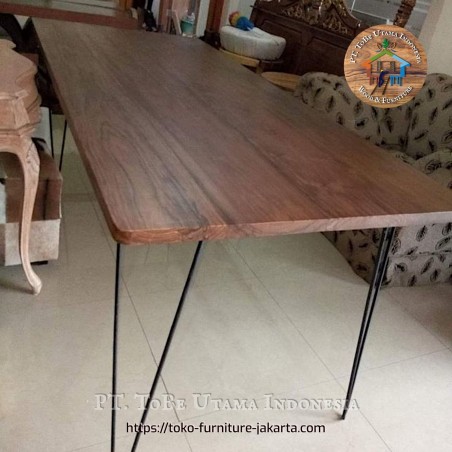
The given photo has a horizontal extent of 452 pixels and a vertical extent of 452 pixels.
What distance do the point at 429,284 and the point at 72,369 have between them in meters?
1.54

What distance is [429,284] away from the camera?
2.06 m

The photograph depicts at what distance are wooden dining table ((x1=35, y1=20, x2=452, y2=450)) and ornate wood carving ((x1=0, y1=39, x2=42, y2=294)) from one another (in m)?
0.09

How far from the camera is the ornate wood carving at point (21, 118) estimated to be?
1.18m

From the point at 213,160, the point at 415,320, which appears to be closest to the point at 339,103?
the point at 415,320

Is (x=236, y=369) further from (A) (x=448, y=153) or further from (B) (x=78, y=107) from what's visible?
(A) (x=448, y=153)

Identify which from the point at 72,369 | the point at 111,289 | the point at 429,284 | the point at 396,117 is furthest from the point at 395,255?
the point at 72,369

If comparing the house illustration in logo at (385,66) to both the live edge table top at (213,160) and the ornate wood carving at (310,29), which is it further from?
the live edge table top at (213,160)

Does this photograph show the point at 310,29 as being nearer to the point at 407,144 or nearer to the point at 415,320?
the point at 407,144

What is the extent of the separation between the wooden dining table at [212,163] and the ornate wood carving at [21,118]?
0.09 metres

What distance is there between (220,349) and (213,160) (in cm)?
78

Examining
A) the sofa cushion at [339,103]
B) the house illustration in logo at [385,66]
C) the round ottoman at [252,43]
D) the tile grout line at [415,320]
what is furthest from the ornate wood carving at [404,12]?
the tile grout line at [415,320]

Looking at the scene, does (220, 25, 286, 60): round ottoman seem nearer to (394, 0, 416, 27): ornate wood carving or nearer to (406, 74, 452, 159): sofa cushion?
(394, 0, 416, 27): ornate wood carving

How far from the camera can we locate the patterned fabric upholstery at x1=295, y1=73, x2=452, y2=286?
190 centimetres

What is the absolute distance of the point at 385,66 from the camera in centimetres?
221
